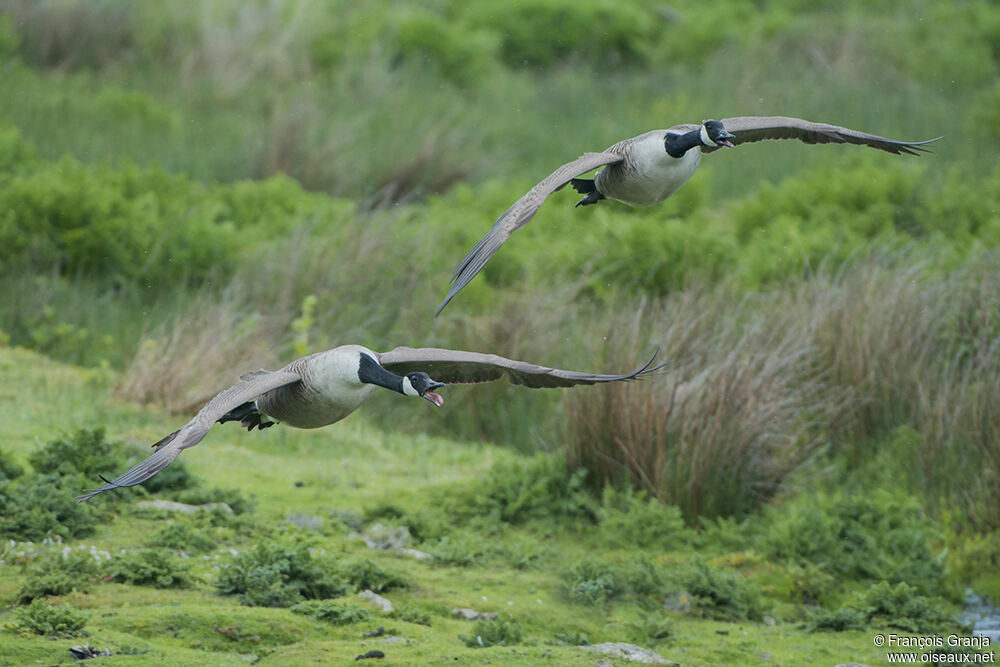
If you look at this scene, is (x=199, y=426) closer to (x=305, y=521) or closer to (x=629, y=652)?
(x=629, y=652)

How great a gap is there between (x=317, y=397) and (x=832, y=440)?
615 cm

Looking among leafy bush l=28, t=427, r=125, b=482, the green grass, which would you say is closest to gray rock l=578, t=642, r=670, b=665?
the green grass

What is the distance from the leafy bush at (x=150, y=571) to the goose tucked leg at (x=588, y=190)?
9.44 feet

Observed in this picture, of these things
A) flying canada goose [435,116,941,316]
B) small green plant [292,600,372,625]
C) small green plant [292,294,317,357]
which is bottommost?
small green plant [292,600,372,625]

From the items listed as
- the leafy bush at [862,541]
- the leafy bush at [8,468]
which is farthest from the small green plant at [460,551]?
the leafy bush at [8,468]

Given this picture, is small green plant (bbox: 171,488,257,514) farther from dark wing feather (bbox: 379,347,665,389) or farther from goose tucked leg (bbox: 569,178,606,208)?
goose tucked leg (bbox: 569,178,606,208)

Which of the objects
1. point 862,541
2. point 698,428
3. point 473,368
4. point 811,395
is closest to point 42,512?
point 473,368

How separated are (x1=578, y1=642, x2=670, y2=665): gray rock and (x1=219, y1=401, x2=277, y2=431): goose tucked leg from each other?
2105 mm

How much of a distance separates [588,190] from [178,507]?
3.47m

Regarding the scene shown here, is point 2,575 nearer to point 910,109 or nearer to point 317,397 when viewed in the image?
point 317,397

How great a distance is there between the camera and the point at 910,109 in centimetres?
2145

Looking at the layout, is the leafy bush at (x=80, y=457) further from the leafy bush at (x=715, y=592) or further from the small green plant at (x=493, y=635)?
the leafy bush at (x=715, y=592)

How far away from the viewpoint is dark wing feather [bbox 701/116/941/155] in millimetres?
6730

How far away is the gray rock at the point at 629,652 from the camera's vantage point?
23.1ft
